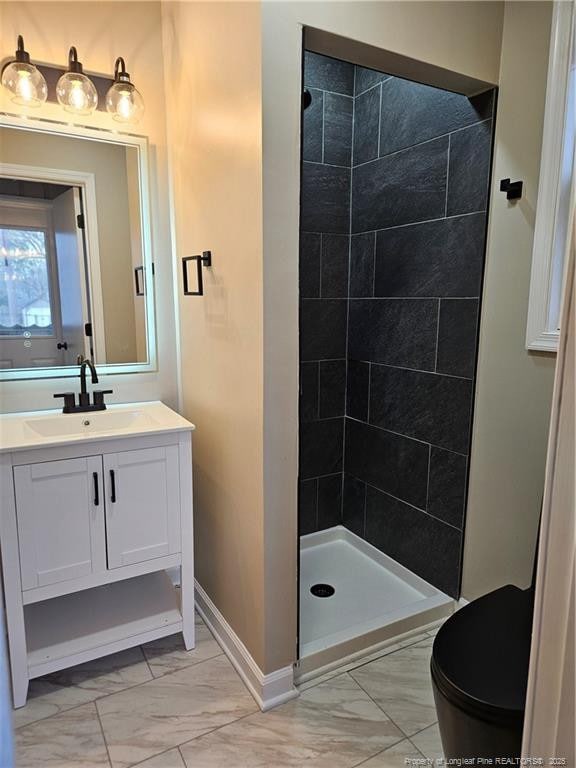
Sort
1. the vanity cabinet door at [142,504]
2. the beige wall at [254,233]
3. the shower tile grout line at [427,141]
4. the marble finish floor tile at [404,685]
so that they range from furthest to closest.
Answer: the shower tile grout line at [427,141] < the vanity cabinet door at [142,504] < the marble finish floor tile at [404,685] < the beige wall at [254,233]

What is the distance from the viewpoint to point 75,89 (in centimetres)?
190

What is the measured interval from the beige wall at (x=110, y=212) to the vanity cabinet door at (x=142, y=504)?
624mm

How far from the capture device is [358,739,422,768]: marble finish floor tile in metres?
1.46

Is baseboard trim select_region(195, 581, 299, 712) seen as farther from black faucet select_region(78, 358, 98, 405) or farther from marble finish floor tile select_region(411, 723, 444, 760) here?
black faucet select_region(78, 358, 98, 405)

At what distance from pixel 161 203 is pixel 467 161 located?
1.30 metres

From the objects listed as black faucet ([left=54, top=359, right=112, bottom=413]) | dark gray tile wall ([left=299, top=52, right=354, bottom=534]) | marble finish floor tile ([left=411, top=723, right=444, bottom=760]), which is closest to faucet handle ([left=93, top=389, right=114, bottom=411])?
black faucet ([left=54, top=359, right=112, bottom=413])

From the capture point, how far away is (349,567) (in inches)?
102

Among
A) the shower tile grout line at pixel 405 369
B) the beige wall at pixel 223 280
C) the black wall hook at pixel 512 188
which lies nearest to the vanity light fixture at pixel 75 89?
the beige wall at pixel 223 280

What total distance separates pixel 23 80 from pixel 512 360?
207cm

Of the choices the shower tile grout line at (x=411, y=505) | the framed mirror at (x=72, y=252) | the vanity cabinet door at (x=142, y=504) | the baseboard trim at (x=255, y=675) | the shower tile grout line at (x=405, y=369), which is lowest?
the baseboard trim at (x=255, y=675)

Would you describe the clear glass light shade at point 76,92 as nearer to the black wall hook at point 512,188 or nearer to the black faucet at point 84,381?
the black faucet at point 84,381

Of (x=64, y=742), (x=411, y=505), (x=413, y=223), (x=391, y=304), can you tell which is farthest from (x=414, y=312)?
(x=64, y=742)

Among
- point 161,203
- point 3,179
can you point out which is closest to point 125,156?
point 161,203

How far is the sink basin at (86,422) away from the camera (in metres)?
1.92
